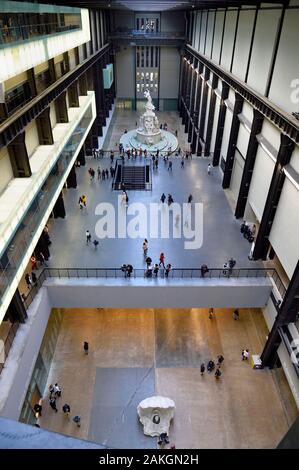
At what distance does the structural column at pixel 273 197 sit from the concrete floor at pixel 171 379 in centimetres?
478

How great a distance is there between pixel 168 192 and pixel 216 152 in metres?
6.86

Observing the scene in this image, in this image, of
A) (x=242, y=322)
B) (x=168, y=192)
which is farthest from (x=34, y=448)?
(x=168, y=192)

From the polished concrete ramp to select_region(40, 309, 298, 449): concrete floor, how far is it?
0.04m

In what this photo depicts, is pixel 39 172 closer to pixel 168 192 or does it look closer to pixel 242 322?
pixel 168 192

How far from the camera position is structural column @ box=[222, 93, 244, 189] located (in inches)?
870

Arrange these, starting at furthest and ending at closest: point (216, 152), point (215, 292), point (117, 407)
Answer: point (216, 152) < point (215, 292) < point (117, 407)

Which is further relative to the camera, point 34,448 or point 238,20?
point 238,20

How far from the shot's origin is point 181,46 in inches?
1967

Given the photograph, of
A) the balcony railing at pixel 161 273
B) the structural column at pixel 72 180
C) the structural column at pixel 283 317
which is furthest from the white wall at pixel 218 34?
the structural column at pixel 283 317

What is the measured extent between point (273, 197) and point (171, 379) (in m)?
10.4

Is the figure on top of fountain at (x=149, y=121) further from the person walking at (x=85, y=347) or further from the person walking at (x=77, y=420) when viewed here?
the person walking at (x=77, y=420)

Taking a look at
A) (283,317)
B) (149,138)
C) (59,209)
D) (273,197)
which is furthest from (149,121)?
(283,317)

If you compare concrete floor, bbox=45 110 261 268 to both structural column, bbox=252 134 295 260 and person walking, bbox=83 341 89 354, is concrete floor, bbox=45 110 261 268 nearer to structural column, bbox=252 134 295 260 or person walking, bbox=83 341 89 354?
structural column, bbox=252 134 295 260

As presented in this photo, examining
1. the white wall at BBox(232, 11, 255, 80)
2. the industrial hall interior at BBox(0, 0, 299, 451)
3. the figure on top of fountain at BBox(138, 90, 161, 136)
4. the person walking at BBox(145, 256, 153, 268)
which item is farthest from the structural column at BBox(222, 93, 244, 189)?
the figure on top of fountain at BBox(138, 90, 161, 136)
